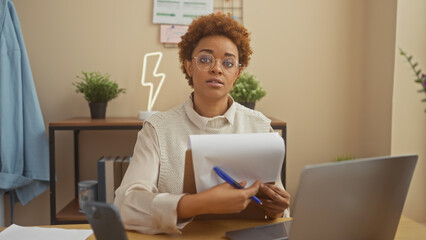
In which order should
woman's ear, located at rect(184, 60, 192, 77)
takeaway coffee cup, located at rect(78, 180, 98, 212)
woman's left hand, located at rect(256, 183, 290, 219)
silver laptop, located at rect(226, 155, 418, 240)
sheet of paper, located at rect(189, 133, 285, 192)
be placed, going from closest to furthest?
silver laptop, located at rect(226, 155, 418, 240) < sheet of paper, located at rect(189, 133, 285, 192) < woman's left hand, located at rect(256, 183, 290, 219) < woman's ear, located at rect(184, 60, 192, 77) < takeaway coffee cup, located at rect(78, 180, 98, 212)

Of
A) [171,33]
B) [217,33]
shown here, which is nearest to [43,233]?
[217,33]

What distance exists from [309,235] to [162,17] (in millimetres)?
1982

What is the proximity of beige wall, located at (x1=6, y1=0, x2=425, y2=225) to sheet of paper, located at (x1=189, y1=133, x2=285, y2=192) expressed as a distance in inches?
63.9

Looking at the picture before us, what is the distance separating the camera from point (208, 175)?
0.85 metres

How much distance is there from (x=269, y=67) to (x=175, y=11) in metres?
0.71

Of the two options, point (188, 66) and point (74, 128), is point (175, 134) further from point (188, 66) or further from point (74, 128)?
point (74, 128)

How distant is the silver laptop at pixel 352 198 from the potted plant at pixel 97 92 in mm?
1758

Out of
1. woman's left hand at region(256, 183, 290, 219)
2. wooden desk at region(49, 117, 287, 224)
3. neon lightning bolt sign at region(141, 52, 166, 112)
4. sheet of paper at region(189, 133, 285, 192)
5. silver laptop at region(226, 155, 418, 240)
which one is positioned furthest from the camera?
neon lightning bolt sign at region(141, 52, 166, 112)

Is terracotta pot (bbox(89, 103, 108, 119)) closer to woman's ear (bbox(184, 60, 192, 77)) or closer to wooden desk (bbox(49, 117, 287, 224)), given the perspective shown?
wooden desk (bbox(49, 117, 287, 224))

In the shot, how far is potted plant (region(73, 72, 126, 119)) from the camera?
2174 millimetres

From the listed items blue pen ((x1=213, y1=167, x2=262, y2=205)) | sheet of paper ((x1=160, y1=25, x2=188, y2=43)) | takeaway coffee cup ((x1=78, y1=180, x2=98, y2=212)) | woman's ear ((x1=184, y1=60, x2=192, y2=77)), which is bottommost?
takeaway coffee cup ((x1=78, y1=180, x2=98, y2=212))

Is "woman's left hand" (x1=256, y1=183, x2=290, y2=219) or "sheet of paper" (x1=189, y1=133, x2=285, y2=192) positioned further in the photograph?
"woman's left hand" (x1=256, y1=183, x2=290, y2=219)

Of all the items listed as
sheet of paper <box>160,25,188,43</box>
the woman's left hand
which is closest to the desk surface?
the woman's left hand

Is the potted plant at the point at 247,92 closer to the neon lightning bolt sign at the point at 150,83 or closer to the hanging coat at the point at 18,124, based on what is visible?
the neon lightning bolt sign at the point at 150,83
